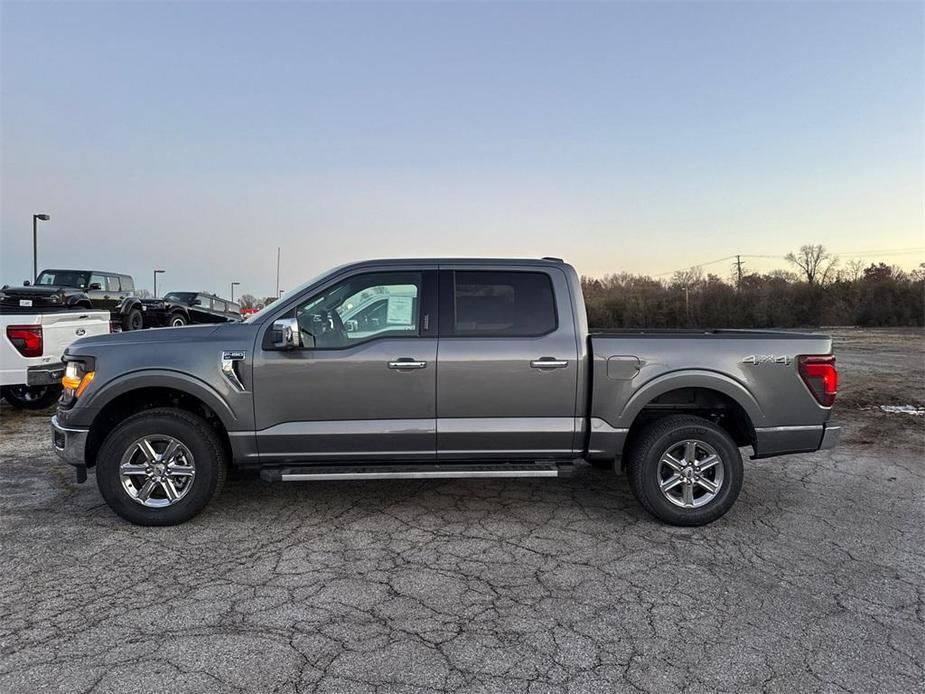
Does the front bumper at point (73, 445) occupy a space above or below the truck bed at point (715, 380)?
below

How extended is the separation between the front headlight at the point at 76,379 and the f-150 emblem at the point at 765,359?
465 cm

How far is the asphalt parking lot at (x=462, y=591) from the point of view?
270 centimetres

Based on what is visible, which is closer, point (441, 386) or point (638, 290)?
point (441, 386)

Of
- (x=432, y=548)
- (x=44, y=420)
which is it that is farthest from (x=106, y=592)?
(x=44, y=420)

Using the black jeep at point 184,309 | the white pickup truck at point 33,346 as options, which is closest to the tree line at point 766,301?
the black jeep at point 184,309

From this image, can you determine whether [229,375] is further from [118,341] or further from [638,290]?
[638,290]

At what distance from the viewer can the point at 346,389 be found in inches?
170

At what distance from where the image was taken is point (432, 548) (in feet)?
13.2

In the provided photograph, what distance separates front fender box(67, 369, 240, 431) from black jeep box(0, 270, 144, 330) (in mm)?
14313

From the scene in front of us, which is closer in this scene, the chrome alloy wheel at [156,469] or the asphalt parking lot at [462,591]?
the asphalt parking lot at [462,591]

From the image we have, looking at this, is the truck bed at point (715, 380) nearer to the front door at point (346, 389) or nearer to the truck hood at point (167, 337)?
the front door at point (346, 389)

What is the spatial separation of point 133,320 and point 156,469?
17.1m

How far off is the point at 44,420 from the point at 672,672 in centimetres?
862

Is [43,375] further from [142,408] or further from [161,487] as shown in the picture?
[161,487]
